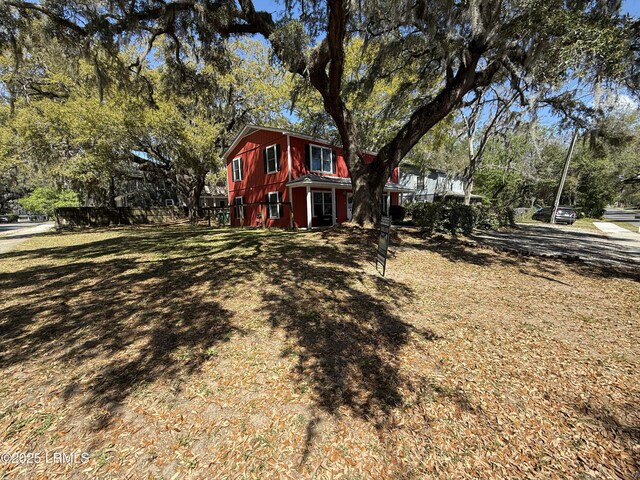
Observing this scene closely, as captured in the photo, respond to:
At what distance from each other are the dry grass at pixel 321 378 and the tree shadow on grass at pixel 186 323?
27 mm

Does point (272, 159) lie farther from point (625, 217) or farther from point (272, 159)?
point (625, 217)

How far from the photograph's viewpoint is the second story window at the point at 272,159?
53.9 feet

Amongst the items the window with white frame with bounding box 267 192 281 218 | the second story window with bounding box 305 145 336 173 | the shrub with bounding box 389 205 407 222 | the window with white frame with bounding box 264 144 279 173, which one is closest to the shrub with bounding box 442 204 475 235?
the shrub with bounding box 389 205 407 222

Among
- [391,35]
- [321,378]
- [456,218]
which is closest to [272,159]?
[391,35]

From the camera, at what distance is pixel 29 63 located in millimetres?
18953

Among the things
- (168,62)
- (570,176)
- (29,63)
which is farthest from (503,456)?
(570,176)

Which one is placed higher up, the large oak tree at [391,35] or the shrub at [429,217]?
the large oak tree at [391,35]

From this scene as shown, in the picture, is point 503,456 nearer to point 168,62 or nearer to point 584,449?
point 584,449

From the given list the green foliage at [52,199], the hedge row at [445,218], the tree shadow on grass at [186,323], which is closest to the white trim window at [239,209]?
the hedge row at [445,218]

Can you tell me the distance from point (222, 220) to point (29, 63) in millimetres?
16469

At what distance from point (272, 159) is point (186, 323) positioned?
46.6 ft

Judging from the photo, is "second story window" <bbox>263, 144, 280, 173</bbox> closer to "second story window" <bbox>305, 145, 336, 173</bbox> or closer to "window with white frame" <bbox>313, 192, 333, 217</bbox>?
"second story window" <bbox>305, 145, 336, 173</bbox>

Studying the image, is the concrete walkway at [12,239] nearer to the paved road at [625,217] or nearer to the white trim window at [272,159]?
the white trim window at [272,159]

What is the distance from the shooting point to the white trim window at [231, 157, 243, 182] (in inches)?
777
